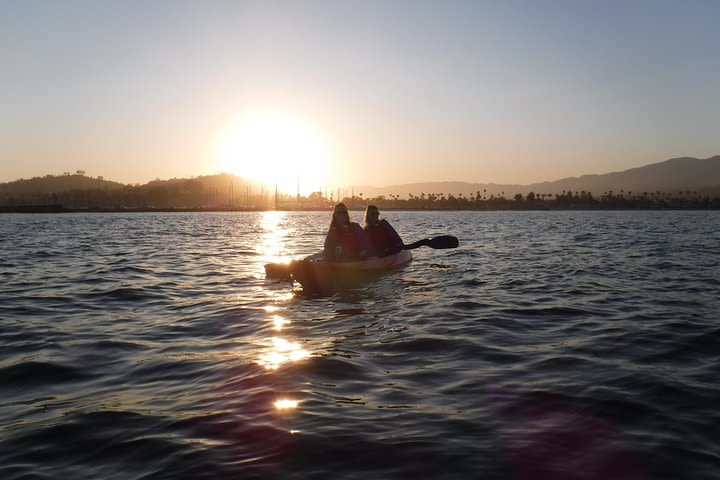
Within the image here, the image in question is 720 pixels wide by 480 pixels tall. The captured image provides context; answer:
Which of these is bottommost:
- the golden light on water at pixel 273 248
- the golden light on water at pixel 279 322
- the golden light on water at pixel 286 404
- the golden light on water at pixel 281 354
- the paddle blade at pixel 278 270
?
the golden light on water at pixel 273 248

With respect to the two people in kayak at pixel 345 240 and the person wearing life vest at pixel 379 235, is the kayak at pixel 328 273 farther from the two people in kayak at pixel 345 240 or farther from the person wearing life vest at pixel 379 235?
the person wearing life vest at pixel 379 235

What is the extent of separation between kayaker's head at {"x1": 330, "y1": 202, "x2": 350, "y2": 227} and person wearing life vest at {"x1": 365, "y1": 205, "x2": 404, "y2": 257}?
2.20 meters

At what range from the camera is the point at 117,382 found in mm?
6453

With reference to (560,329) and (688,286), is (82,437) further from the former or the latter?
(688,286)

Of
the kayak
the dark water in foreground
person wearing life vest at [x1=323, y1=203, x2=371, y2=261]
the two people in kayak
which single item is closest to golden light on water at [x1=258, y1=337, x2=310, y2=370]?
the dark water in foreground

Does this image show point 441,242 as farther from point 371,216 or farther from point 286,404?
point 286,404

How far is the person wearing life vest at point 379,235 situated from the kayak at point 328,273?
5.94 feet

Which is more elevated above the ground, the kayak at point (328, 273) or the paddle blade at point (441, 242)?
the paddle blade at point (441, 242)

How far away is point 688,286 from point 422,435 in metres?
12.1

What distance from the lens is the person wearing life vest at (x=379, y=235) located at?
714 inches

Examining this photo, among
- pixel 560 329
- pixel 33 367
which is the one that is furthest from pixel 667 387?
pixel 33 367

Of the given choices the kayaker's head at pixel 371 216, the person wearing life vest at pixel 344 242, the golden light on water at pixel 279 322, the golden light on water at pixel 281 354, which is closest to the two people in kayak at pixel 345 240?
the person wearing life vest at pixel 344 242

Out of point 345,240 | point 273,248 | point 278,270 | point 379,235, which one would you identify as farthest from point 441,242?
point 273,248

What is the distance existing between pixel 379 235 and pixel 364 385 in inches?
486
